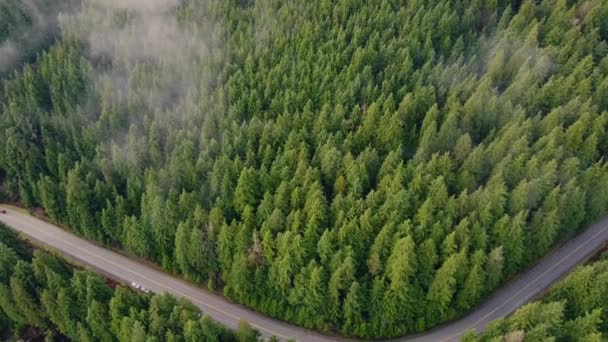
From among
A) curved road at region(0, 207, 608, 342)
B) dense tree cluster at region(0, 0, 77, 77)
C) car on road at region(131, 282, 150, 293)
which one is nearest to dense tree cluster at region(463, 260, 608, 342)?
curved road at region(0, 207, 608, 342)

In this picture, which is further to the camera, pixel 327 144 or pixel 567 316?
pixel 327 144

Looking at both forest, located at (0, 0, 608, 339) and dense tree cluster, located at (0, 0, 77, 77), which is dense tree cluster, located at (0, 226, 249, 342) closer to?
forest, located at (0, 0, 608, 339)

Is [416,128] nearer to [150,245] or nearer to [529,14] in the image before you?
[529,14]

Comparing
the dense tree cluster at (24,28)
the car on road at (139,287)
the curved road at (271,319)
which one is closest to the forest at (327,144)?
the curved road at (271,319)

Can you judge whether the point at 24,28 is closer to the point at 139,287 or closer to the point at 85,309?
the point at 139,287

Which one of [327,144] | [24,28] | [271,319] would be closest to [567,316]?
[271,319]
